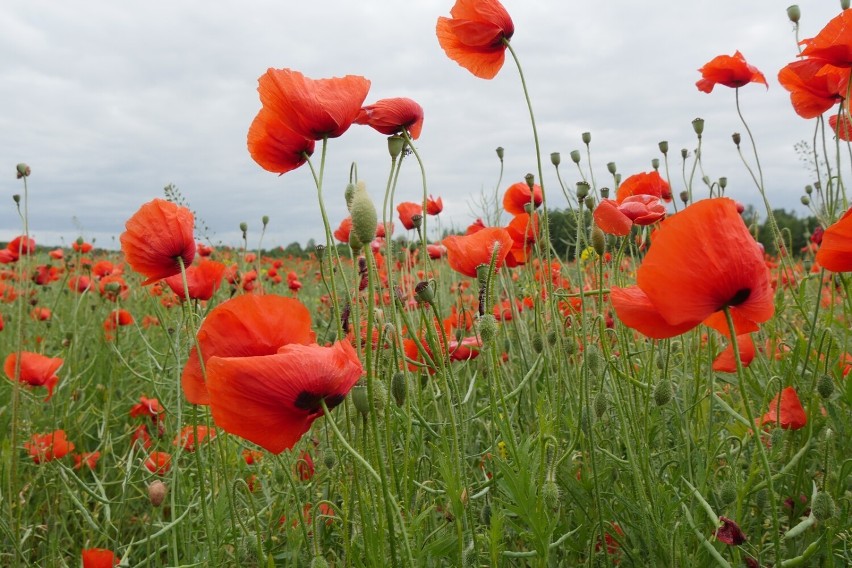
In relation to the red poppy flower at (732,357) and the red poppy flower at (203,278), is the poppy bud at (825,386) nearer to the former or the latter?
the red poppy flower at (732,357)

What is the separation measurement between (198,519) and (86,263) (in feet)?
8.17

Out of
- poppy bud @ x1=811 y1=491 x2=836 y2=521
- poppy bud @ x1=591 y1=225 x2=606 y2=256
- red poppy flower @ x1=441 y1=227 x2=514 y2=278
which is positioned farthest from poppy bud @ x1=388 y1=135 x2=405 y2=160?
poppy bud @ x1=811 y1=491 x2=836 y2=521

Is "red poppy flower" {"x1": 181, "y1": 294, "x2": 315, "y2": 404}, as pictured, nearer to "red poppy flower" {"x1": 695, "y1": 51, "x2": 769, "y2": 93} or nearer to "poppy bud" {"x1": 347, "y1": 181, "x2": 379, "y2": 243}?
"poppy bud" {"x1": 347, "y1": 181, "x2": 379, "y2": 243}

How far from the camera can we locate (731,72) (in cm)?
220

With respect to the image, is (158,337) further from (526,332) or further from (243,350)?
(243,350)

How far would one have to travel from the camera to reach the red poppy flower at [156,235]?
1316mm

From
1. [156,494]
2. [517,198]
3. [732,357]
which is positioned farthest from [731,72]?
[156,494]

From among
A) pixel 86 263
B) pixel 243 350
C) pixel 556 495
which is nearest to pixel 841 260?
pixel 556 495

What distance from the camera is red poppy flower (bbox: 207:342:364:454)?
32.8 inches

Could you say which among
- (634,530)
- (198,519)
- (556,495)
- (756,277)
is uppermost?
(756,277)

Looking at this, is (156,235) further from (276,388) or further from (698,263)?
(698,263)

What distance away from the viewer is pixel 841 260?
3.41 feet

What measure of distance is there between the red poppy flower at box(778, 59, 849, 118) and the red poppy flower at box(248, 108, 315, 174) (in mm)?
1182

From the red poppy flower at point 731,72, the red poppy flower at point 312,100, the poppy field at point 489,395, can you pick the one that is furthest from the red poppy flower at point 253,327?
the red poppy flower at point 731,72
